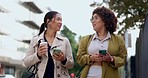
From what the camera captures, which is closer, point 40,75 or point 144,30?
point 144,30

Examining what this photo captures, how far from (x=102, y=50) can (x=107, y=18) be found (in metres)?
0.48

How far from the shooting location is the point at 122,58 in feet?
13.1

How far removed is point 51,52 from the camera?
414cm

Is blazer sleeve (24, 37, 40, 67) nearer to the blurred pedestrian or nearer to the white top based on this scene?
the blurred pedestrian

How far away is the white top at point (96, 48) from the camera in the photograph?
156 inches

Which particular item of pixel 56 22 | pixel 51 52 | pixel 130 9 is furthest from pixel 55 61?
pixel 130 9

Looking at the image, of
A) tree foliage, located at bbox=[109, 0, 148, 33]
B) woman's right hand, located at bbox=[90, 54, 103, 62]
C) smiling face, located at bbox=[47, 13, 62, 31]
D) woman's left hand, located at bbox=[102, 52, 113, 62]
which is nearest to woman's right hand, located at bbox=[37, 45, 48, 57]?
smiling face, located at bbox=[47, 13, 62, 31]

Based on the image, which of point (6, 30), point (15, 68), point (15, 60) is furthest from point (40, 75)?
point (15, 68)

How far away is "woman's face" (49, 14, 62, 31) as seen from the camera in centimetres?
431

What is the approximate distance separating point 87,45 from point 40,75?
0.58 m

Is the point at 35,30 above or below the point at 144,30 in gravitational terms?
above

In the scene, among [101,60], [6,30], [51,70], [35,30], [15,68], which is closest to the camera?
[101,60]

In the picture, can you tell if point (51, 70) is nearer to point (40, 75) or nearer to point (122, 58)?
point (40, 75)

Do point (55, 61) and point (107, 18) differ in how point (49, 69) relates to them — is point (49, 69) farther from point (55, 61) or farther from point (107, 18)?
point (107, 18)
